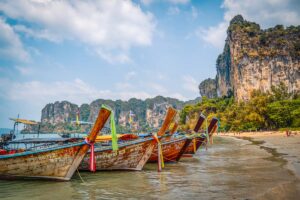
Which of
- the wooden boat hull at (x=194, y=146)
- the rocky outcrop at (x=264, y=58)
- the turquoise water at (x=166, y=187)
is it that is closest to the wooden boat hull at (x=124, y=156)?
the turquoise water at (x=166, y=187)

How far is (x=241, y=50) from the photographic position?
104m

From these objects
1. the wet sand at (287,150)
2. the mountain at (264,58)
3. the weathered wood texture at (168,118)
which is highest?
the mountain at (264,58)

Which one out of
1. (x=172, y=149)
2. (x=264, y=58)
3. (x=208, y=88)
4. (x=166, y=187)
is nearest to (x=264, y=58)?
(x=264, y=58)

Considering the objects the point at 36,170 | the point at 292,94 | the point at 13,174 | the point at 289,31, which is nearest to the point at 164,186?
the point at 36,170

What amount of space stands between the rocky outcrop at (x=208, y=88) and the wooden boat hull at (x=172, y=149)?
143538 mm

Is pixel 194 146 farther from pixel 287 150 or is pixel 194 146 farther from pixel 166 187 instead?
pixel 166 187

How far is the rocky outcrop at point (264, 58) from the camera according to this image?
92750 mm

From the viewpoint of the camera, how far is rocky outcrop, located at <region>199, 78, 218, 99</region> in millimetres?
161613

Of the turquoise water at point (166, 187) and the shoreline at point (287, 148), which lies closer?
the turquoise water at point (166, 187)

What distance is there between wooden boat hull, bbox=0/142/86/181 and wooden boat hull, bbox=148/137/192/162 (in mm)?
6569

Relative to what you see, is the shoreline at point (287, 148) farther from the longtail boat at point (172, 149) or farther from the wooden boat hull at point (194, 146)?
the longtail boat at point (172, 149)

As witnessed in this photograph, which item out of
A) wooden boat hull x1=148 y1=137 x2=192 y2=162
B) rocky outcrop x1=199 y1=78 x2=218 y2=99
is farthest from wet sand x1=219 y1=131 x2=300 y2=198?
rocky outcrop x1=199 y1=78 x2=218 y2=99

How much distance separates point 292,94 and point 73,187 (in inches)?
3638

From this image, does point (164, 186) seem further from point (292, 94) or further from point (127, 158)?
point (292, 94)
